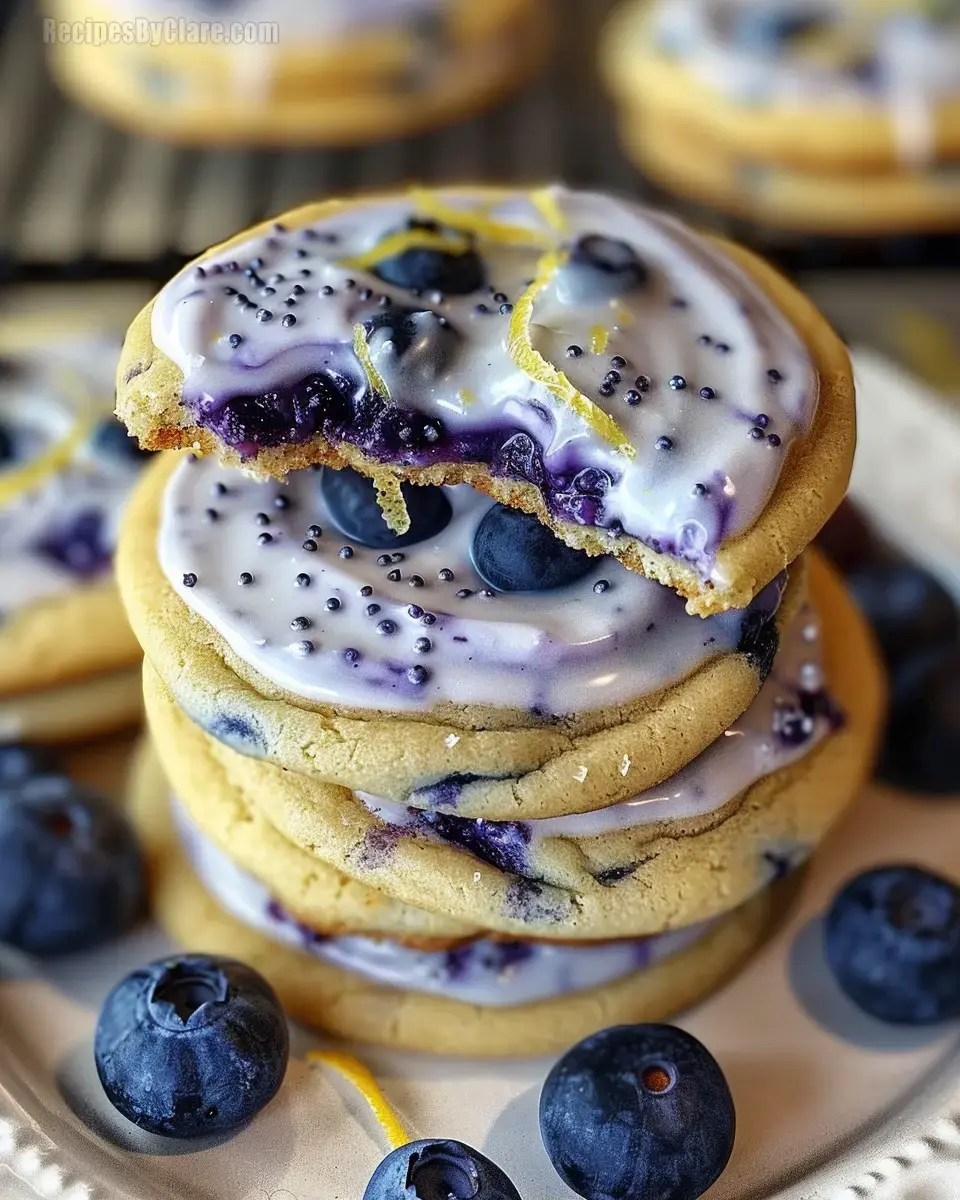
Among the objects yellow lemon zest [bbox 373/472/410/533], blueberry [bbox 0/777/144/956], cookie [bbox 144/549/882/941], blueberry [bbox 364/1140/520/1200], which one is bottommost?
blueberry [bbox 0/777/144/956]

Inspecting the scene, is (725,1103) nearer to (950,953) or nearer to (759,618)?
(950,953)

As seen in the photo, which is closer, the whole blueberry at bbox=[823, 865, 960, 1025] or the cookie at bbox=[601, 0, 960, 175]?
the whole blueberry at bbox=[823, 865, 960, 1025]

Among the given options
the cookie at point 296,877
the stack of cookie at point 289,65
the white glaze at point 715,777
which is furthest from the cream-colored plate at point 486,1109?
the stack of cookie at point 289,65

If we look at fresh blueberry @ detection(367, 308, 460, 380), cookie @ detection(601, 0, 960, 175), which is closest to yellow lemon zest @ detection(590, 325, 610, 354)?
fresh blueberry @ detection(367, 308, 460, 380)

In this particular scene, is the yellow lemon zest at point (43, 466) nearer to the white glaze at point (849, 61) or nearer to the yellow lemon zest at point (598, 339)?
the yellow lemon zest at point (598, 339)

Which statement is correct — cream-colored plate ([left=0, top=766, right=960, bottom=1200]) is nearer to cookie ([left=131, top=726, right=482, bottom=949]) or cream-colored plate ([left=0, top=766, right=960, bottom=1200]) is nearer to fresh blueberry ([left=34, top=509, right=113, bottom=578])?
cookie ([left=131, top=726, right=482, bottom=949])

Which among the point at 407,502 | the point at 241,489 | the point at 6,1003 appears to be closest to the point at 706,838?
the point at 407,502

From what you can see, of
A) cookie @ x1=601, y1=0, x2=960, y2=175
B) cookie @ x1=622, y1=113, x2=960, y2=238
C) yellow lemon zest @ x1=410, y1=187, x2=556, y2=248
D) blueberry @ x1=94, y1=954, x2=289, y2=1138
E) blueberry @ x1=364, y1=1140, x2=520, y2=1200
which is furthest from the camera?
cookie @ x1=622, y1=113, x2=960, y2=238
